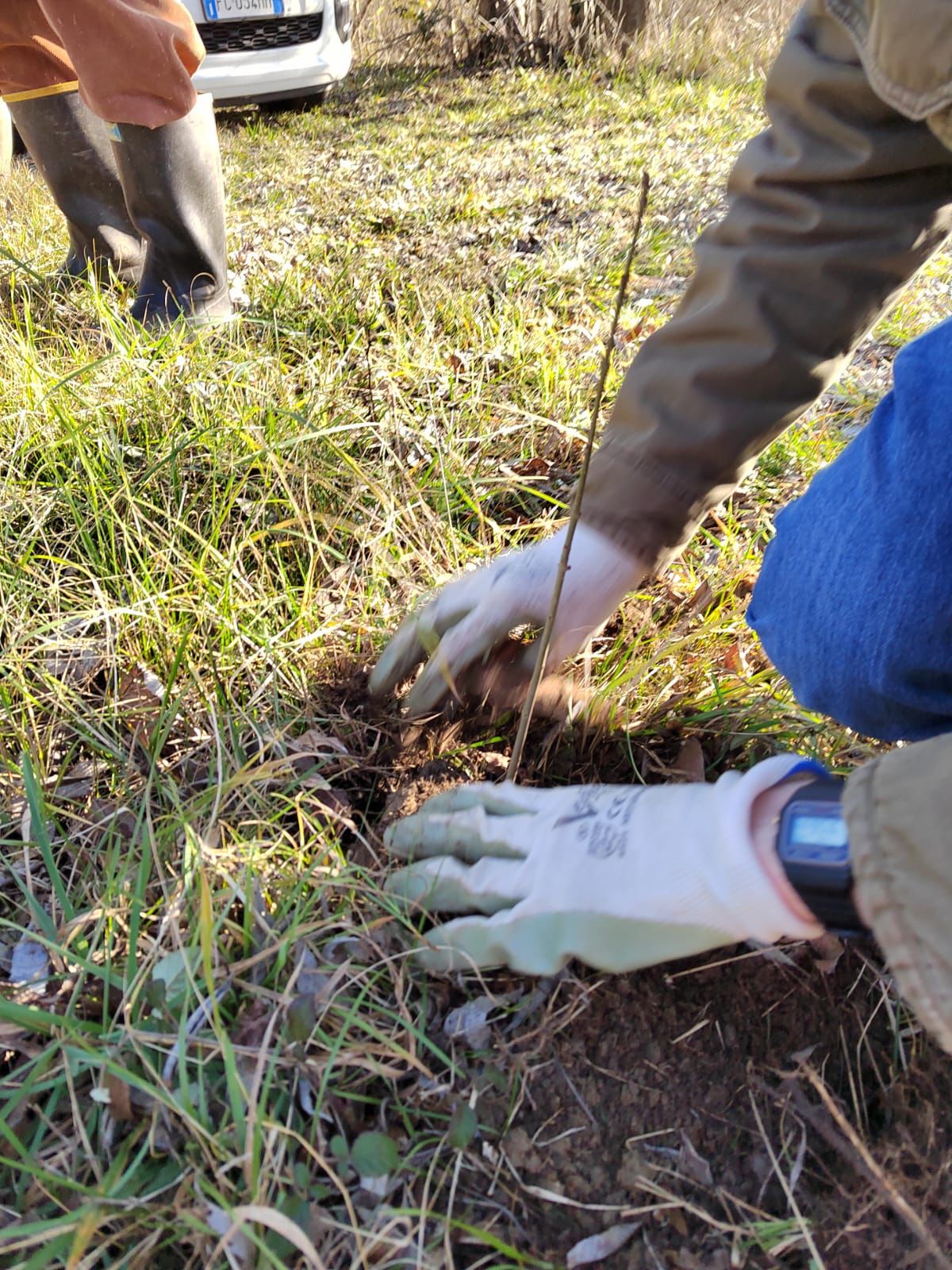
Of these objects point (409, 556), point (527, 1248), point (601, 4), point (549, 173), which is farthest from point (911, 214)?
point (601, 4)

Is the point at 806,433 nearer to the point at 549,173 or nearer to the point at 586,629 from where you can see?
the point at 586,629

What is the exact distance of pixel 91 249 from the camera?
2793 mm

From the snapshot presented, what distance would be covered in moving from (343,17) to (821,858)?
6262mm

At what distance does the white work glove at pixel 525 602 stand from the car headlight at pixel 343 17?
18.1 feet

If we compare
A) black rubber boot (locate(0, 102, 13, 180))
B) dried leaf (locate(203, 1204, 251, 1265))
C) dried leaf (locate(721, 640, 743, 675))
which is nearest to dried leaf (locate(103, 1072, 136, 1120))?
dried leaf (locate(203, 1204, 251, 1265))

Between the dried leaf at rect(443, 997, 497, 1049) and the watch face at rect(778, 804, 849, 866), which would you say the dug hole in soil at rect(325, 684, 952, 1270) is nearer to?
the dried leaf at rect(443, 997, 497, 1049)

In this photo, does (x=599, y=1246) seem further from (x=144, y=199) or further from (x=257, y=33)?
(x=257, y=33)

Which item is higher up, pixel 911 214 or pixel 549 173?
pixel 911 214

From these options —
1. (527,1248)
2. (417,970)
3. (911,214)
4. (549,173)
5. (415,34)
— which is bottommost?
(527,1248)

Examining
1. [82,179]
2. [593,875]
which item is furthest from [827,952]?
[82,179]

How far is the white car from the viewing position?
183 inches

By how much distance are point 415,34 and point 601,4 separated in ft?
4.97

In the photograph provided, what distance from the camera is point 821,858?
82 cm

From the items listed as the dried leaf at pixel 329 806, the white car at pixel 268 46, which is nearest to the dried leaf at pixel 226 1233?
the dried leaf at pixel 329 806
